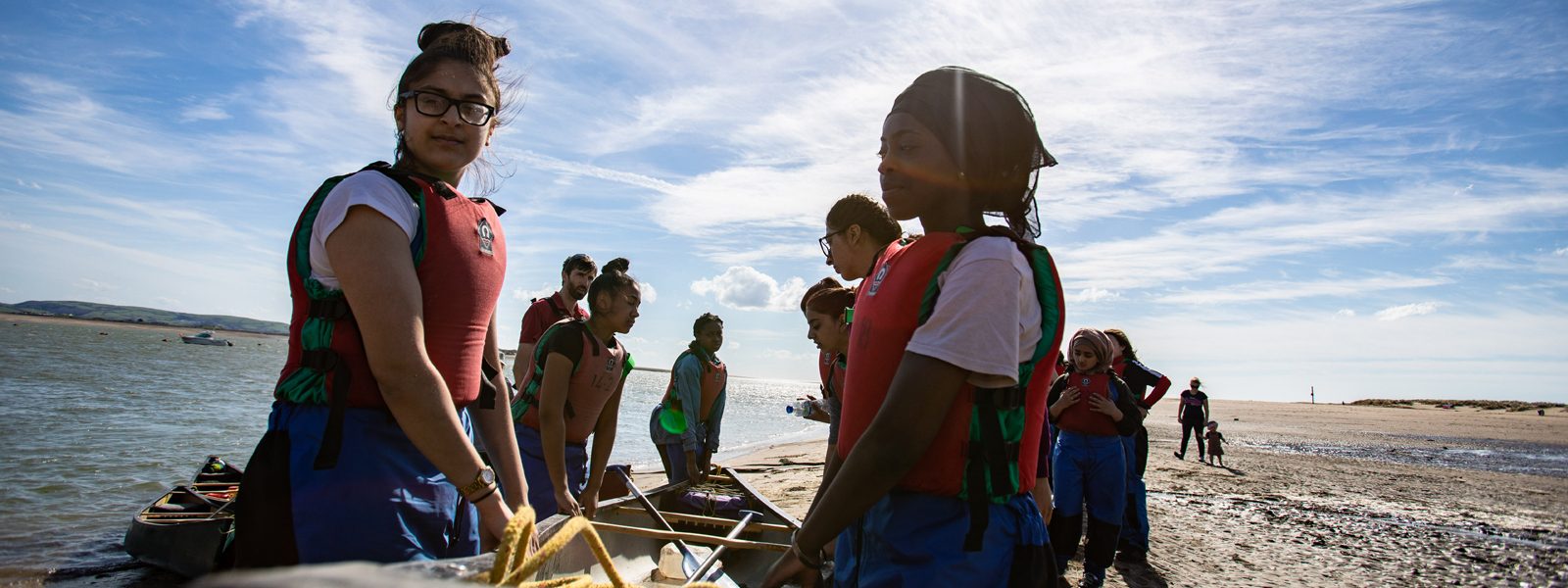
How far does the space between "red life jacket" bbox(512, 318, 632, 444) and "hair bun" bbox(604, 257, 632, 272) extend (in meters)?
0.50

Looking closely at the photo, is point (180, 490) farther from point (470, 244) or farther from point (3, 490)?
point (470, 244)

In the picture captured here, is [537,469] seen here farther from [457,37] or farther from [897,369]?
[897,369]

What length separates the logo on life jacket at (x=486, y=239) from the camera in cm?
196

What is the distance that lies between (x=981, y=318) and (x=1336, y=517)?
12.7 meters

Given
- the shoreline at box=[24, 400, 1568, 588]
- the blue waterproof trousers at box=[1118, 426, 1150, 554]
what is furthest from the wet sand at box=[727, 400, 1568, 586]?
the blue waterproof trousers at box=[1118, 426, 1150, 554]

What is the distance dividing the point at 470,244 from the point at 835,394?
13.6ft

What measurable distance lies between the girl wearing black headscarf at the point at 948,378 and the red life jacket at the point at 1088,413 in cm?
524

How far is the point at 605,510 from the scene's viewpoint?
677cm

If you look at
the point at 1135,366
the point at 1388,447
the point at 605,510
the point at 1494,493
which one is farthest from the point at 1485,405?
the point at 605,510

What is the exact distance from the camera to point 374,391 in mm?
1712

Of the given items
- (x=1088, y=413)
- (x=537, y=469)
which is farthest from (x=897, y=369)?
(x=1088, y=413)

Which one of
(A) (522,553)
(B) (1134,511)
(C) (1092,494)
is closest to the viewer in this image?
(A) (522,553)

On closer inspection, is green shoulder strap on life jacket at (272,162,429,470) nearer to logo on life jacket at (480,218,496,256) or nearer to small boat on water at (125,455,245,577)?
logo on life jacket at (480,218,496,256)

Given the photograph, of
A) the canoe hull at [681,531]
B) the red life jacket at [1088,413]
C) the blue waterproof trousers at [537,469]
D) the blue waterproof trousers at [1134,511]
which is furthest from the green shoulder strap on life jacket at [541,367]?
the blue waterproof trousers at [1134,511]
